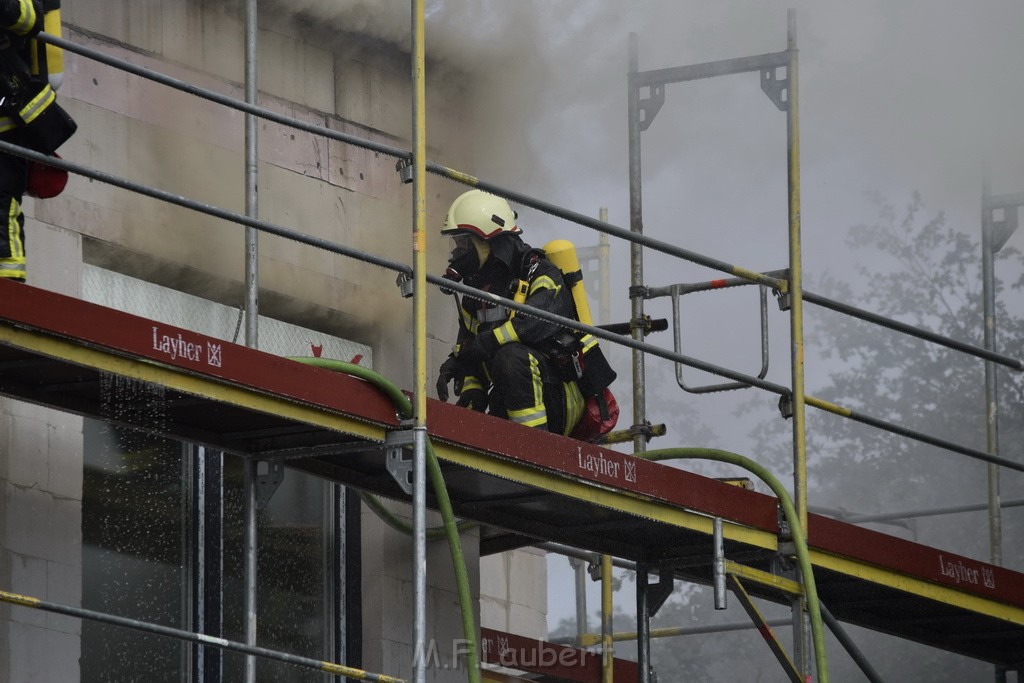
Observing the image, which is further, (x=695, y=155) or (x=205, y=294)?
(x=695, y=155)

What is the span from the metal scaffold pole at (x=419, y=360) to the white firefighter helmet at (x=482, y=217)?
1819 millimetres

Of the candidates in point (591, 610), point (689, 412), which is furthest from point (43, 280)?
point (591, 610)

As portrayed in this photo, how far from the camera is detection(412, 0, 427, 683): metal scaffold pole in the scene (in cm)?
675

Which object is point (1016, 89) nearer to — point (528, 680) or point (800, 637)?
point (528, 680)

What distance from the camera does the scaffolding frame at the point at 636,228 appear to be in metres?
6.59

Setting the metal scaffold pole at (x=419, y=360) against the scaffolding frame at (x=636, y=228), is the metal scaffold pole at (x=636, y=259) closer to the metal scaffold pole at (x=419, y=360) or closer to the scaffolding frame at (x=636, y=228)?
the scaffolding frame at (x=636, y=228)

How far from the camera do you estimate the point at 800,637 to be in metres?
8.52

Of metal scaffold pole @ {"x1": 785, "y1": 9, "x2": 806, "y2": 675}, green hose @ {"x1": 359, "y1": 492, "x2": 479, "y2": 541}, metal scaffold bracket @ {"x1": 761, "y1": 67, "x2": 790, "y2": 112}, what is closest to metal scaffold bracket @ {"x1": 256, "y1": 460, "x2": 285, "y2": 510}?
green hose @ {"x1": 359, "y1": 492, "x2": 479, "y2": 541}

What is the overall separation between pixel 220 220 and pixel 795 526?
122 inches

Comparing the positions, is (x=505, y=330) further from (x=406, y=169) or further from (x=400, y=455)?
(x=400, y=455)

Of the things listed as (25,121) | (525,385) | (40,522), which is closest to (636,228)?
(525,385)

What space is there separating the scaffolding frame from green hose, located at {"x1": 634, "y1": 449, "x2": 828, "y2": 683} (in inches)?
5.6

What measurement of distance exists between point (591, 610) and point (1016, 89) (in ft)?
47.5

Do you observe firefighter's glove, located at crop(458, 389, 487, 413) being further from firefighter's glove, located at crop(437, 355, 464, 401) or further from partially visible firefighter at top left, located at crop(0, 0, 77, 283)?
partially visible firefighter at top left, located at crop(0, 0, 77, 283)
